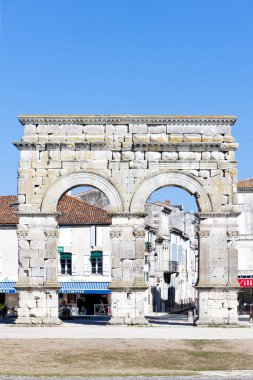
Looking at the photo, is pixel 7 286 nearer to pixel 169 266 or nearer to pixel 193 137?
pixel 169 266

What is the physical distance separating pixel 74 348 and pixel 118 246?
10.3 meters

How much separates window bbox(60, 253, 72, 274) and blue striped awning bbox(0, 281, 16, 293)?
11.2 ft

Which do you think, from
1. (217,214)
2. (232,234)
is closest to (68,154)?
(217,214)

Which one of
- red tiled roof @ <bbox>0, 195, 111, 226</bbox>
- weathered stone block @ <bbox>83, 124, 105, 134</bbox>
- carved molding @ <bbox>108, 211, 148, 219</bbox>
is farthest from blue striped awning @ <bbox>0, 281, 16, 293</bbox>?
weathered stone block @ <bbox>83, 124, 105, 134</bbox>

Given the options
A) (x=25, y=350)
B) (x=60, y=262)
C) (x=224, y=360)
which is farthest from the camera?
(x=60, y=262)

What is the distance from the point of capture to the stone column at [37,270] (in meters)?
39.4

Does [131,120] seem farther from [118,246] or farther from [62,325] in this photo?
[62,325]

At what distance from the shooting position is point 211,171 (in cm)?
3981

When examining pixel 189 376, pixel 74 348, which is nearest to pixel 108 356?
pixel 74 348

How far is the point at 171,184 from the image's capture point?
39.9 m

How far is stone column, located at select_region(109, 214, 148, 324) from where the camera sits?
39.0 meters

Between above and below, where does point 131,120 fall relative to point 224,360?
above

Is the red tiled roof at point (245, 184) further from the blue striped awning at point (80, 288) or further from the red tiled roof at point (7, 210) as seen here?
the red tiled roof at point (7, 210)

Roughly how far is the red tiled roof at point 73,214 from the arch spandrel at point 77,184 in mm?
17345
